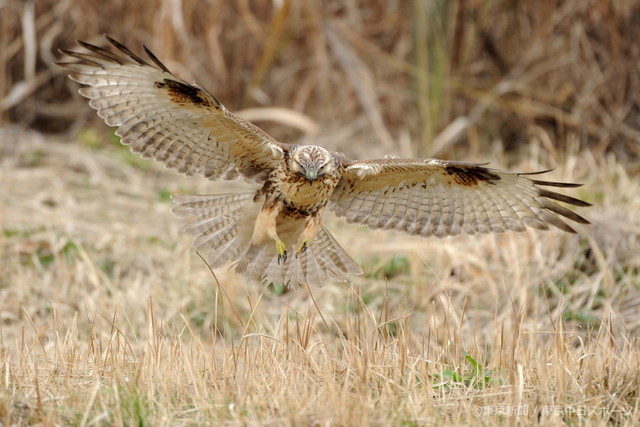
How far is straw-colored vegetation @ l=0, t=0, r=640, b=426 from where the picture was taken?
3.89 metres

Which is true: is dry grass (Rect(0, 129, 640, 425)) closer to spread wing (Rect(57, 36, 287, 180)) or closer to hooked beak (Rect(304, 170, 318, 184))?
hooked beak (Rect(304, 170, 318, 184))

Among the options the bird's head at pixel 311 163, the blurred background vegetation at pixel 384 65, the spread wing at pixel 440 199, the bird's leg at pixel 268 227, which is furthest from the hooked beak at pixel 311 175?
the blurred background vegetation at pixel 384 65

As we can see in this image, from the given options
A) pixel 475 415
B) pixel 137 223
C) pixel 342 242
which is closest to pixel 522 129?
pixel 342 242

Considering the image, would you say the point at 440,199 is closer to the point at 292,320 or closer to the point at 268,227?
the point at 268,227

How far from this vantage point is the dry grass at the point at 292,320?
3740mm

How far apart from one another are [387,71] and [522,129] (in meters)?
1.81

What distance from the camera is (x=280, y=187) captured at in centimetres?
559

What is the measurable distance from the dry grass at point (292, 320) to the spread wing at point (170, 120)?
2.75 ft

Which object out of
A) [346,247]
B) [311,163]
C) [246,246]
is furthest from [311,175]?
[346,247]

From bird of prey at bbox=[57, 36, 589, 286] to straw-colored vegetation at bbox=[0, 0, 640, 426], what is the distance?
453 millimetres

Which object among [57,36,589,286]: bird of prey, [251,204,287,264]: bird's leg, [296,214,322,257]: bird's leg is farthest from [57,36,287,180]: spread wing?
[296,214,322,257]: bird's leg

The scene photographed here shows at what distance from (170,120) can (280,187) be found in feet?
2.46

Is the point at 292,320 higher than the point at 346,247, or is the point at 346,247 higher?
the point at 346,247

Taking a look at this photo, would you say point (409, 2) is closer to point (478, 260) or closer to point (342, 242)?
point (342, 242)
